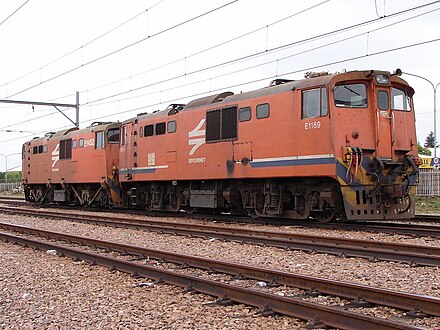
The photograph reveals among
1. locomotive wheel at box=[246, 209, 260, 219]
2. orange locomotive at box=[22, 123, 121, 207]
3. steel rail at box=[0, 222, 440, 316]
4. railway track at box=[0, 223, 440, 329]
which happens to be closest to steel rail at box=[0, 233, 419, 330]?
railway track at box=[0, 223, 440, 329]

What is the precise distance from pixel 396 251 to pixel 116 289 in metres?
4.91

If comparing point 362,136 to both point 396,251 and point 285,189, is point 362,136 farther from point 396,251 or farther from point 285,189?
point 396,251

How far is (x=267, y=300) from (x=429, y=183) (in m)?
21.4

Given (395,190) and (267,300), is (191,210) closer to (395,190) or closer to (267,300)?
(395,190)

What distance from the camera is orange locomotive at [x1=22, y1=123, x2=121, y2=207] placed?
23016 millimetres

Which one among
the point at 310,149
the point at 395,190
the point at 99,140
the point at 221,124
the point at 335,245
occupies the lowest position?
the point at 335,245

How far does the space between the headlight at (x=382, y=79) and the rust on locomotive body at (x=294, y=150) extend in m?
0.03

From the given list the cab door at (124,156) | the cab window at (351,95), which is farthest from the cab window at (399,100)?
the cab door at (124,156)

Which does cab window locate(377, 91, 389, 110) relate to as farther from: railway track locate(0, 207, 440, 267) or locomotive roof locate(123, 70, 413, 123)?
railway track locate(0, 207, 440, 267)

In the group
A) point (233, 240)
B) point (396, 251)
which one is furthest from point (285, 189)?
point (396, 251)

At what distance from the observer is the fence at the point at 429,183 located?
24.8 meters

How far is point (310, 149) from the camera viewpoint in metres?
13.4

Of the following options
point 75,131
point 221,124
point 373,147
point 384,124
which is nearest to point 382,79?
point 384,124

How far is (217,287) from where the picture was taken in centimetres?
665
